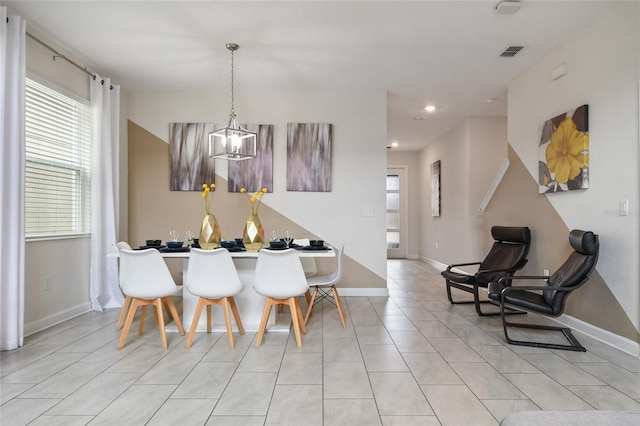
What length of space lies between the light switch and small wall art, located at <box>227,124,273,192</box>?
375 centimetres

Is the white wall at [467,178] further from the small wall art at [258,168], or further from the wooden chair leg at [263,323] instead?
the wooden chair leg at [263,323]

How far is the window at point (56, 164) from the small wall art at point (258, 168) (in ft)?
5.55

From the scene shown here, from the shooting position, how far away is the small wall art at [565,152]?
346 cm

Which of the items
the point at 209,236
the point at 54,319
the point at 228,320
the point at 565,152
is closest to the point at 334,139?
the point at 209,236

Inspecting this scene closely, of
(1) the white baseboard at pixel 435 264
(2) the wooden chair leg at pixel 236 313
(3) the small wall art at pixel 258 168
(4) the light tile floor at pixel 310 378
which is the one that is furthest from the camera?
(1) the white baseboard at pixel 435 264

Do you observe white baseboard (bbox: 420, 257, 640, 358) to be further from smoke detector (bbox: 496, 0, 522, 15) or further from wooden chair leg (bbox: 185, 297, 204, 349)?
wooden chair leg (bbox: 185, 297, 204, 349)

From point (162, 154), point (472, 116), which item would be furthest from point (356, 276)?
point (472, 116)

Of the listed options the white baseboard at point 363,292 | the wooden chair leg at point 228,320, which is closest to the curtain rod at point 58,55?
the wooden chair leg at point 228,320

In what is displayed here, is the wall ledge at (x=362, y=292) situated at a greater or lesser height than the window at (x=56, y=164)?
lesser

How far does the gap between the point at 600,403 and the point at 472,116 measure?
17.3ft

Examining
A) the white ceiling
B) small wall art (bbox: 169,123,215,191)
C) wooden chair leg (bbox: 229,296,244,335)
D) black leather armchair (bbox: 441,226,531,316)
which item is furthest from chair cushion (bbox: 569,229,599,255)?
small wall art (bbox: 169,123,215,191)

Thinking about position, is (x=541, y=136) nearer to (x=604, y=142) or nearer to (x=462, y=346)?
(x=604, y=142)

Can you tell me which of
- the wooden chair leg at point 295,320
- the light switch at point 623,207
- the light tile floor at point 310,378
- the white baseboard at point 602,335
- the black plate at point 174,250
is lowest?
the light tile floor at point 310,378

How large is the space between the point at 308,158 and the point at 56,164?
2.84 metres
